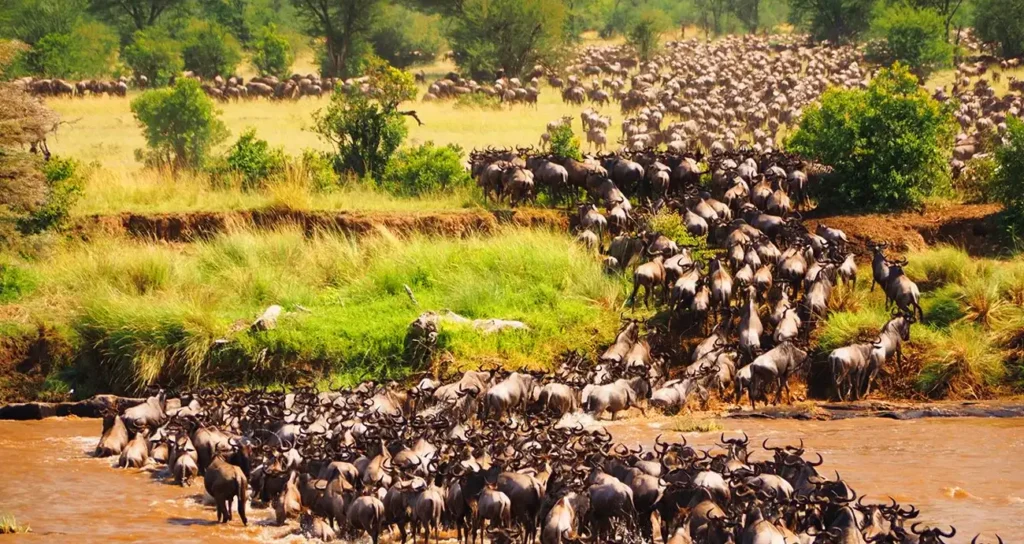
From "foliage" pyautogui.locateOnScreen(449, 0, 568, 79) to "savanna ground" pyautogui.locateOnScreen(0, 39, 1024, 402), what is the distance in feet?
86.4

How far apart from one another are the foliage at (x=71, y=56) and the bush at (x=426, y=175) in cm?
2900

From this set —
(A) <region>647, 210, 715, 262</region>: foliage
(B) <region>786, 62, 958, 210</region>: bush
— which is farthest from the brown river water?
(B) <region>786, 62, 958, 210</region>: bush

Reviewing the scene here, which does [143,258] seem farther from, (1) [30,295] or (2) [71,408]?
(2) [71,408]

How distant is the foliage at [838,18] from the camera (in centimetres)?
6338

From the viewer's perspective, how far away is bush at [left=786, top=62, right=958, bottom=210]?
22266 millimetres

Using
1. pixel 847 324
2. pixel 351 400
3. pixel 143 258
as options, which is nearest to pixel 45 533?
pixel 351 400

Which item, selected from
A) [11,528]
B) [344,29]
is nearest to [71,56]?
[344,29]

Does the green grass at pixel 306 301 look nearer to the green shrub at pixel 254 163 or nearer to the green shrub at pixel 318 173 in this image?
the green shrub at pixel 318 173

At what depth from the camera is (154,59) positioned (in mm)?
51812

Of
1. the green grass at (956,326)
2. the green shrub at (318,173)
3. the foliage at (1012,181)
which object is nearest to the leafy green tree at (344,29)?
the green shrub at (318,173)

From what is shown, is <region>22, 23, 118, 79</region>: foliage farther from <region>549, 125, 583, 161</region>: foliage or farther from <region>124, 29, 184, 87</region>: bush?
<region>549, 125, 583, 161</region>: foliage

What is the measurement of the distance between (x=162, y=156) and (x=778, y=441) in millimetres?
20473

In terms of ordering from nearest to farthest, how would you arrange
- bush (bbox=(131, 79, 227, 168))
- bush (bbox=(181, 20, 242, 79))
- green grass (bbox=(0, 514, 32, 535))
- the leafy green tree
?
green grass (bbox=(0, 514, 32, 535)) < bush (bbox=(131, 79, 227, 168)) < bush (bbox=(181, 20, 242, 79)) < the leafy green tree

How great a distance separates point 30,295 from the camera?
1983cm
